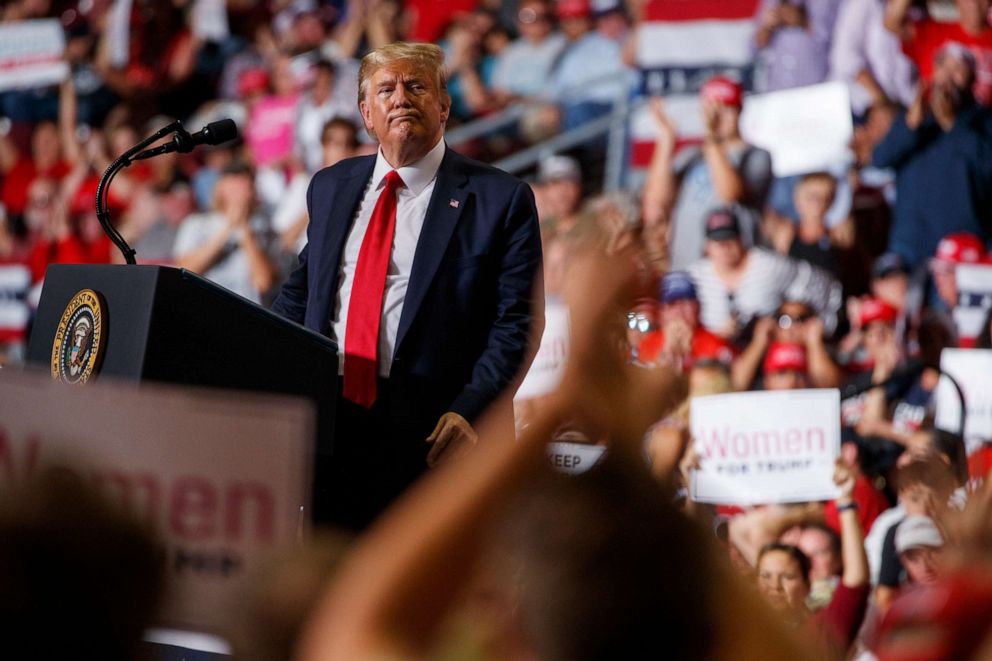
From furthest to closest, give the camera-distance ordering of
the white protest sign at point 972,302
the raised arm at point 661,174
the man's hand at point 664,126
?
the man's hand at point 664,126, the raised arm at point 661,174, the white protest sign at point 972,302

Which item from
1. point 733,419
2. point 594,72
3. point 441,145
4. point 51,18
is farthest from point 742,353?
point 51,18

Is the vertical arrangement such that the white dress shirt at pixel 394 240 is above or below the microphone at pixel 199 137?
below

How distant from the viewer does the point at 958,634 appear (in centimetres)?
76

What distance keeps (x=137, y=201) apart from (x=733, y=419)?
3472 millimetres

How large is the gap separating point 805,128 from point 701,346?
0.89m

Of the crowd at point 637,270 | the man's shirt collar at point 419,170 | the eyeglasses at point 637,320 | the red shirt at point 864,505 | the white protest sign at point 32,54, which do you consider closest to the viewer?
the crowd at point 637,270

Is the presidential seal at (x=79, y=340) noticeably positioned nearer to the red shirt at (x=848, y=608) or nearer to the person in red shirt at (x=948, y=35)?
the red shirt at (x=848, y=608)

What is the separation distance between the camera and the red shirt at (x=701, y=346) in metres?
4.54

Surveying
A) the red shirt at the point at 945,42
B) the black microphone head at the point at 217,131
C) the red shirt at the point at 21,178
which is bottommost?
the black microphone head at the point at 217,131

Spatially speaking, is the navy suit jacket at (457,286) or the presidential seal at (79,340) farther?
the navy suit jacket at (457,286)

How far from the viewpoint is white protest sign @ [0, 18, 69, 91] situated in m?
7.16

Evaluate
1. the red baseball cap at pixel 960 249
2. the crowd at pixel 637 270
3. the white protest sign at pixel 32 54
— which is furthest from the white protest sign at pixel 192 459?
the white protest sign at pixel 32 54

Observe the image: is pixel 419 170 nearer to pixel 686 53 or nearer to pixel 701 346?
pixel 701 346

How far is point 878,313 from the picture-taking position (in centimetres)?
441
